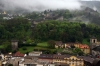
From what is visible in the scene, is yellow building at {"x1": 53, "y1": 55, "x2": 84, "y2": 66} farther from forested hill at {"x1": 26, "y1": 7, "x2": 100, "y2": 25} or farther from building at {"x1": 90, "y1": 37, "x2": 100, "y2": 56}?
forested hill at {"x1": 26, "y1": 7, "x2": 100, "y2": 25}

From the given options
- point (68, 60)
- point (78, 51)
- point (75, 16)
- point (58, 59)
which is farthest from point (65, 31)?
point (58, 59)

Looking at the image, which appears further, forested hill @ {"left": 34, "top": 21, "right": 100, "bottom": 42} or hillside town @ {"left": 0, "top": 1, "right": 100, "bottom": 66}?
forested hill @ {"left": 34, "top": 21, "right": 100, "bottom": 42}

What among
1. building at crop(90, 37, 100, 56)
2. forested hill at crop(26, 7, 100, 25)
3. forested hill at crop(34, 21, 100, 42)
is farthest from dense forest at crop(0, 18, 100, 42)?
forested hill at crop(26, 7, 100, 25)

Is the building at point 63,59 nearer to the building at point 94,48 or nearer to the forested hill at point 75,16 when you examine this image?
the building at point 94,48

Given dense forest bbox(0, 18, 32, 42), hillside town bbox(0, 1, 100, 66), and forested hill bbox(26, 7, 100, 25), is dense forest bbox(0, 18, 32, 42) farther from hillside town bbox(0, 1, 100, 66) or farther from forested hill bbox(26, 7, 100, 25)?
forested hill bbox(26, 7, 100, 25)

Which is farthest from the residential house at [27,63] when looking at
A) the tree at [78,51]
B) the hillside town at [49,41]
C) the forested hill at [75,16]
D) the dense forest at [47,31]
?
the forested hill at [75,16]

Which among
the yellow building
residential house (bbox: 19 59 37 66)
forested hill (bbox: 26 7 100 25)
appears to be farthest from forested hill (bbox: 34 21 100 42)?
residential house (bbox: 19 59 37 66)

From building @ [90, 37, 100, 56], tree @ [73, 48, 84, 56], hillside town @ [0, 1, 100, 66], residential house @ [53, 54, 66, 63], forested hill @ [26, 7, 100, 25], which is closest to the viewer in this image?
residential house @ [53, 54, 66, 63]

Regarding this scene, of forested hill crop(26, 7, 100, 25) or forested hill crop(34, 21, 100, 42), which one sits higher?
forested hill crop(26, 7, 100, 25)

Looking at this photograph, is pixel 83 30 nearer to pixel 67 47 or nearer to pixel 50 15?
pixel 67 47

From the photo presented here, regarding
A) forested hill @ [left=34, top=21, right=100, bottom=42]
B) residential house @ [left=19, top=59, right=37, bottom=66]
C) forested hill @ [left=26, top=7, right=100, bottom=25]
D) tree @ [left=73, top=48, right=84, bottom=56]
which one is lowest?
tree @ [left=73, top=48, right=84, bottom=56]

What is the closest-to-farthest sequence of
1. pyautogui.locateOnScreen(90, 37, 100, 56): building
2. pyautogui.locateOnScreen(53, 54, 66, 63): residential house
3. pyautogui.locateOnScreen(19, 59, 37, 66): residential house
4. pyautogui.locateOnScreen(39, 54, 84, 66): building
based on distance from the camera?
pyautogui.locateOnScreen(19, 59, 37, 66): residential house, pyautogui.locateOnScreen(39, 54, 84, 66): building, pyautogui.locateOnScreen(53, 54, 66, 63): residential house, pyautogui.locateOnScreen(90, 37, 100, 56): building
